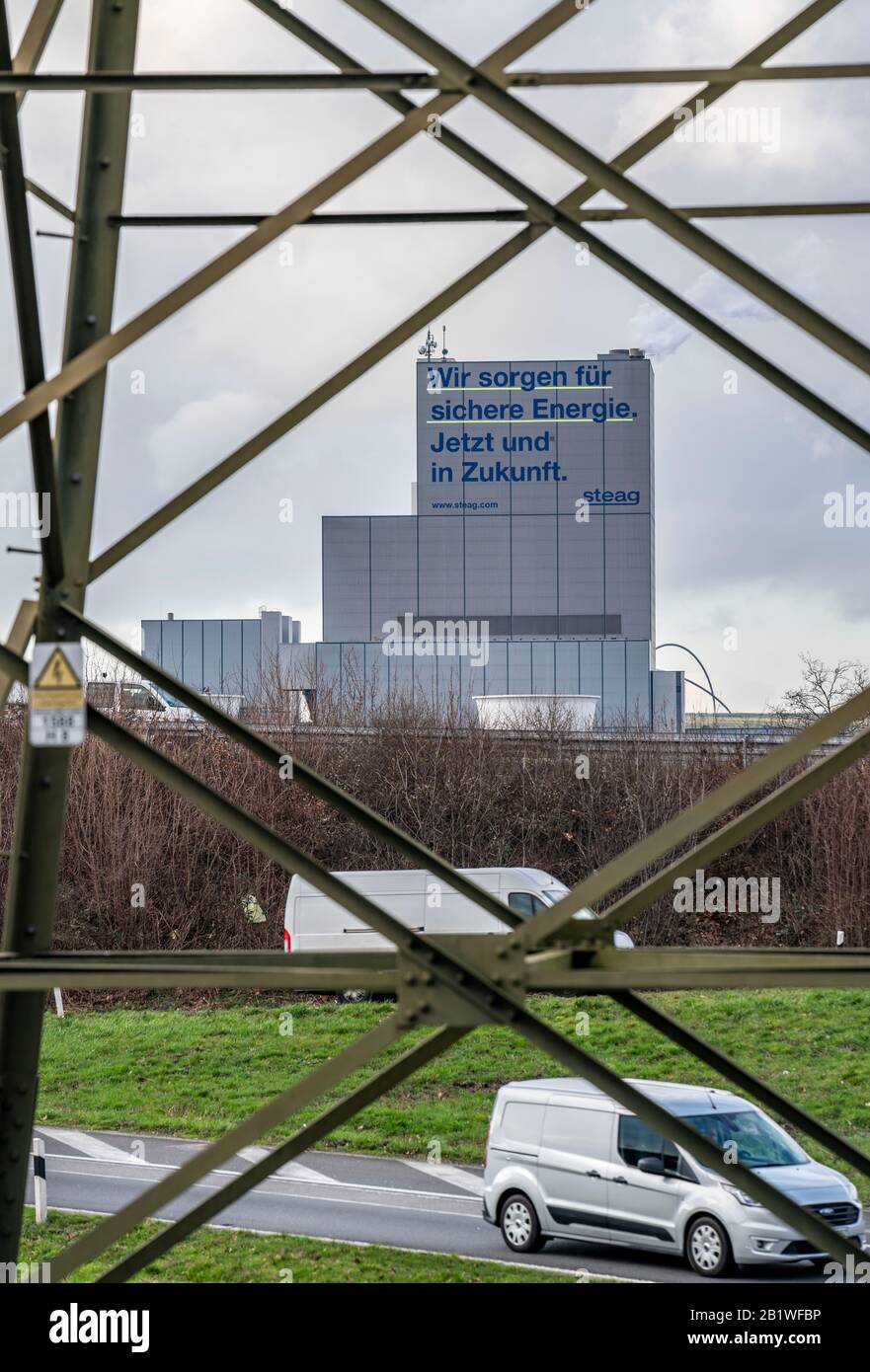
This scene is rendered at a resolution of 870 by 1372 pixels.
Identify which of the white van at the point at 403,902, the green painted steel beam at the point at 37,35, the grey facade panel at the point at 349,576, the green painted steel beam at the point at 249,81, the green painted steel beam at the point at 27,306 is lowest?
the white van at the point at 403,902

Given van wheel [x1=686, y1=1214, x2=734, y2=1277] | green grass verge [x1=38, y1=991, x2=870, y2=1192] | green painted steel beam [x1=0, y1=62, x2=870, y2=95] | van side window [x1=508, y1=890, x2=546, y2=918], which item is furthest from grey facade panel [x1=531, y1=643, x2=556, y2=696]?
green painted steel beam [x1=0, y1=62, x2=870, y2=95]

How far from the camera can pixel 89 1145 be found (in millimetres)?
22484

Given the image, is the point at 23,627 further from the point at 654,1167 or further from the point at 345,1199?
the point at 345,1199

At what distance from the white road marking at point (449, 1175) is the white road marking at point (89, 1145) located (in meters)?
→ 3.89

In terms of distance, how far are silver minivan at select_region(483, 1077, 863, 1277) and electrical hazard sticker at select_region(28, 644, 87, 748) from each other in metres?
10.5

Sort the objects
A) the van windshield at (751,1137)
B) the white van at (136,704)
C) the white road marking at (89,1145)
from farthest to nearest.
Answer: the white van at (136,704) < the white road marking at (89,1145) < the van windshield at (751,1137)

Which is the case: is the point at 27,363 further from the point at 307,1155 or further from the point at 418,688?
the point at 418,688

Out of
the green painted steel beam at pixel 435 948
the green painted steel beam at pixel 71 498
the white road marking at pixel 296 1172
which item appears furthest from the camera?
the white road marking at pixel 296 1172

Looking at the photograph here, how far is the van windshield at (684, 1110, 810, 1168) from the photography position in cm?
1545

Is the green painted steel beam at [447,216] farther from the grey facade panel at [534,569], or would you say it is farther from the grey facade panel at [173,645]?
the grey facade panel at [534,569]

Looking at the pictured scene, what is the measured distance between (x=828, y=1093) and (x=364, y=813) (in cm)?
1916

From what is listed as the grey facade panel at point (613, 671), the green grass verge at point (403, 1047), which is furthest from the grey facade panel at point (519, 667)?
the green grass verge at point (403, 1047)

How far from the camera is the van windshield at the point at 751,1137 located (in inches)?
608

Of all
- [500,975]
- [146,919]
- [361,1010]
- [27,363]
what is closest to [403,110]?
[27,363]
